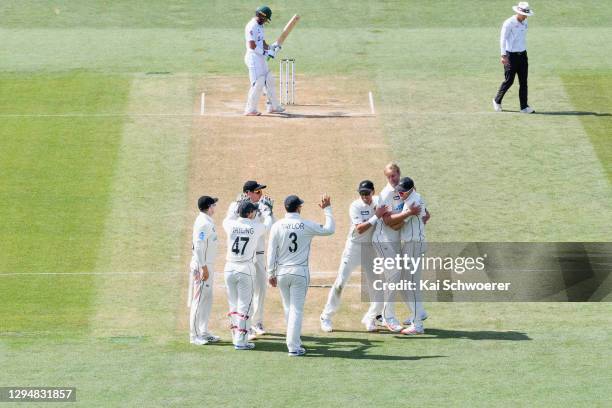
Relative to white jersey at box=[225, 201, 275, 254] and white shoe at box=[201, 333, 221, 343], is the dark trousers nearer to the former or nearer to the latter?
white jersey at box=[225, 201, 275, 254]

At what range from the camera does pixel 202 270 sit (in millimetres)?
17688

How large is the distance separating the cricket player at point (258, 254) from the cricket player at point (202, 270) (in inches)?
22.0

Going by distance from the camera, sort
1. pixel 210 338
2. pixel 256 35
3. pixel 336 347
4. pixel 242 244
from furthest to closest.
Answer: pixel 256 35
pixel 210 338
pixel 336 347
pixel 242 244

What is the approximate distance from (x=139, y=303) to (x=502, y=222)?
281 inches

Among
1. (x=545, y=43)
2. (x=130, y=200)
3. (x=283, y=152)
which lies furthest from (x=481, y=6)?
(x=130, y=200)

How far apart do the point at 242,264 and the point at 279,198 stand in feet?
20.9

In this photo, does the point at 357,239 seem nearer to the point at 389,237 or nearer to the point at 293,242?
the point at 389,237

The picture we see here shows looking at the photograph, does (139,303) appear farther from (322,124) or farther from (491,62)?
(491,62)

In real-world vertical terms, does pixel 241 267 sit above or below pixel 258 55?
below

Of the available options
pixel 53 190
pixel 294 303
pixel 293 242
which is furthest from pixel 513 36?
pixel 294 303

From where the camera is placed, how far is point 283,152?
25719mm

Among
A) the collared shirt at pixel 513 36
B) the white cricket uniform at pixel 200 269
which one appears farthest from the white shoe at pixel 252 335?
the collared shirt at pixel 513 36

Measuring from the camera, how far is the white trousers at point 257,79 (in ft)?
88.7

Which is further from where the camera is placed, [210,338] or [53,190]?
[53,190]
